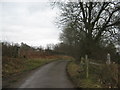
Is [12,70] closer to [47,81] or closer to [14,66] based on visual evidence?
[14,66]

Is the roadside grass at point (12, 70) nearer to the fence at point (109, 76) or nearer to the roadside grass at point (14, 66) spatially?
the roadside grass at point (14, 66)

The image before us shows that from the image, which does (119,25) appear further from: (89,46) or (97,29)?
(89,46)

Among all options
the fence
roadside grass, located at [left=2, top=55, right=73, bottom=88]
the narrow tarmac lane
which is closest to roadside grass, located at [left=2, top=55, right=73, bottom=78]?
roadside grass, located at [left=2, top=55, right=73, bottom=88]

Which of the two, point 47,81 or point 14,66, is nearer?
point 47,81

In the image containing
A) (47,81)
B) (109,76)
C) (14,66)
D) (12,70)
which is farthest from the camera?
(14,66)

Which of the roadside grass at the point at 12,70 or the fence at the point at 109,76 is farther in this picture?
the roadside grass at the point at 12,70

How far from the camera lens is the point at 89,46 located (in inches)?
988

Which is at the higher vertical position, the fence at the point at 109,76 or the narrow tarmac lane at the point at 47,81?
the fence at the point at 109,76

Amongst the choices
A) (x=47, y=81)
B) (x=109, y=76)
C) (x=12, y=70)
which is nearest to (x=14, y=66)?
(x=12, y=70)

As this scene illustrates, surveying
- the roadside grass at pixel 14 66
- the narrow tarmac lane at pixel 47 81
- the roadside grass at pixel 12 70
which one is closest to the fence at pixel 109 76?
the narrow tarmac lane at pixel 47 81

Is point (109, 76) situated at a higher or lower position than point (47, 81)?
higher

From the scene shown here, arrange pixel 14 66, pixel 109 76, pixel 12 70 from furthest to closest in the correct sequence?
pixel 14 66
pixel 12 70
pixel 109 76

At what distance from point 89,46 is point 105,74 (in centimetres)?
1189

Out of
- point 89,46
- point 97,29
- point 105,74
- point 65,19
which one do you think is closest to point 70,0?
point 65,19
